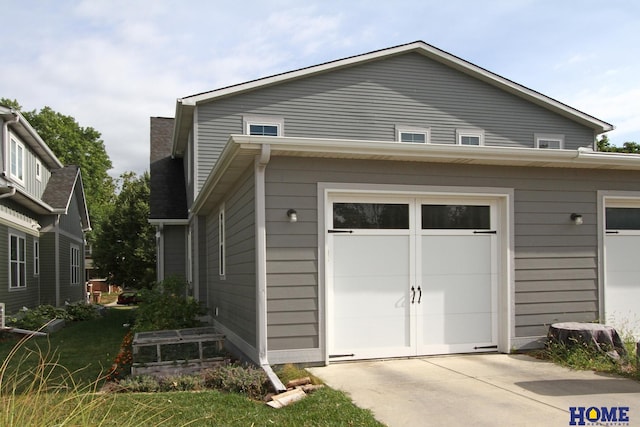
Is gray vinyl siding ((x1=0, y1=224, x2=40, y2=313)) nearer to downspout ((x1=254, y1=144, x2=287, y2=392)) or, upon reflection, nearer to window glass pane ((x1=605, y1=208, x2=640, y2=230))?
downspout ((x1=254, y1=144, x2=287, y2=392))

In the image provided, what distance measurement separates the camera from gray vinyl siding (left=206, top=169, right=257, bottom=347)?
7449 mm

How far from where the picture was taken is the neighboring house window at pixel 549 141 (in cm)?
1548

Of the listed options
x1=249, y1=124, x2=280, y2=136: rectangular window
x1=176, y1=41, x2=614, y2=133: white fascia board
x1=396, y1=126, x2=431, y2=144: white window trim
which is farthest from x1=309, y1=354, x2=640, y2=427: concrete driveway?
x1=176, y1=41, x2=614, y2=133: white fascia board

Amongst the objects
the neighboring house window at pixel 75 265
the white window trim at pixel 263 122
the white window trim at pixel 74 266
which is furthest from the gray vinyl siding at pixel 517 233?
the neighboring house window at pixel 75 265

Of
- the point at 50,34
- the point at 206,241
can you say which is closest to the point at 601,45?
the point at 206,241

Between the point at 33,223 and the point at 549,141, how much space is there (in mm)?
16260

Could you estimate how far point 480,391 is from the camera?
5.86 meters

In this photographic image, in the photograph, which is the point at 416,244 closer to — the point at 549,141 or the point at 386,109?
the point at 386,109

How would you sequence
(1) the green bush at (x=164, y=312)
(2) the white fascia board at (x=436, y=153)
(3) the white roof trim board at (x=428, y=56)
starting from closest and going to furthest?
1. (2) the white fascia board at (x=436, y=153)
2. (1) the green bush at (x=164, y=312)
3. (3) the white roof trim board at (x=428, y=56)

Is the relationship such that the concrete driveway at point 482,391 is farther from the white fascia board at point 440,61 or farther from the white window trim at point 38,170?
the white window trim at point 38,170

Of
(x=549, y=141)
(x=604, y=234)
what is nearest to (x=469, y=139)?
(x=549, y=141)

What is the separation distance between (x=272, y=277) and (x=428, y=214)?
7.84 feet

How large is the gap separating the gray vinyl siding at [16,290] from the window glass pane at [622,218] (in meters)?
14.1

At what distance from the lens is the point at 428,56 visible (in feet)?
48.9
